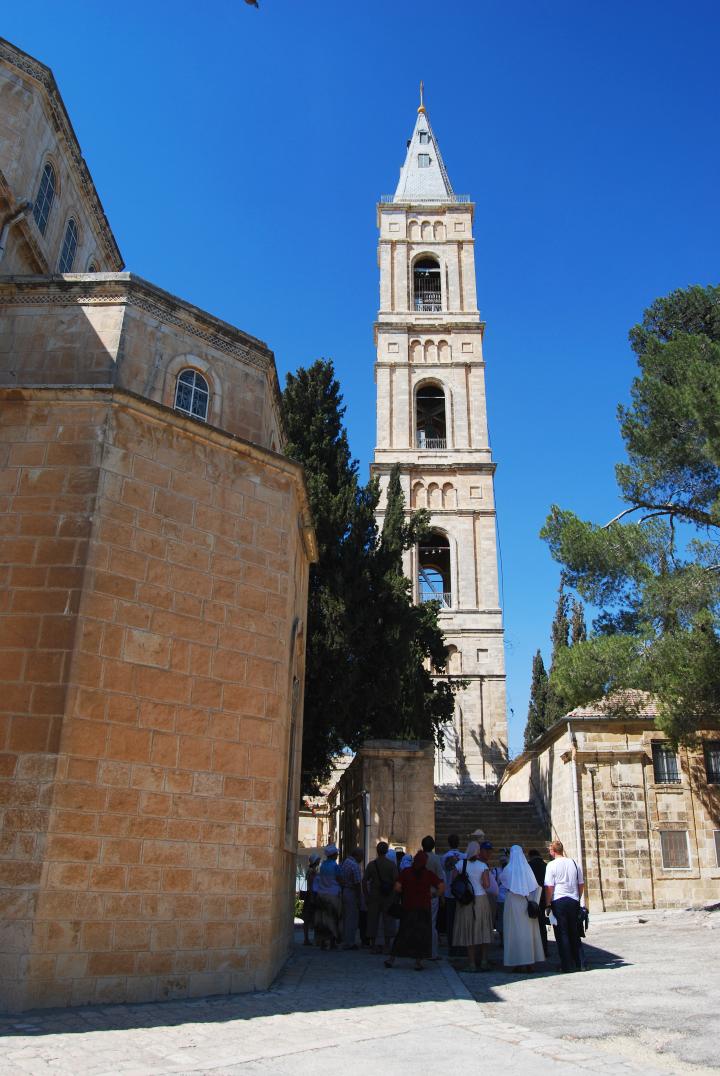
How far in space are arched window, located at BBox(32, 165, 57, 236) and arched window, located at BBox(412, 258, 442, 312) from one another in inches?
1124

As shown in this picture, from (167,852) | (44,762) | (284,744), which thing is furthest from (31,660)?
(284,744)

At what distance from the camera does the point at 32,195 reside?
10789 mm

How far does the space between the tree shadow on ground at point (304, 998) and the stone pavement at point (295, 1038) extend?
0.02 meters

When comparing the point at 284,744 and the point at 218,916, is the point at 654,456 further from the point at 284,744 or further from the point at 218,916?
the point at 218,916

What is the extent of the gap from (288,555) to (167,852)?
3.39m

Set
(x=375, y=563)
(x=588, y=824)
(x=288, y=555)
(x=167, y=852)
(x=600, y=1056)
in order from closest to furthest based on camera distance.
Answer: (x=600, y=1056), (x=167, y=852), (x=288, y=555), (x=588, y=824), (x=375, y=563)

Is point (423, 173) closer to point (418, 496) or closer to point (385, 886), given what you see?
point (418, 496)

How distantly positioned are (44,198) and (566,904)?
11486 mm

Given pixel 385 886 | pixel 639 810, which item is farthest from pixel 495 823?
pixel 385 886

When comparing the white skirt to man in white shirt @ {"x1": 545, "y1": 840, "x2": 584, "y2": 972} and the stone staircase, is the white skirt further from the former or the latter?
the stone staircase

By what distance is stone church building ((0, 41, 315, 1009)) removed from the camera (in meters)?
6.69

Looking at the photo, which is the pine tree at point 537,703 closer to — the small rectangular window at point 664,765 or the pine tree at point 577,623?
the pine tree at point 577,623

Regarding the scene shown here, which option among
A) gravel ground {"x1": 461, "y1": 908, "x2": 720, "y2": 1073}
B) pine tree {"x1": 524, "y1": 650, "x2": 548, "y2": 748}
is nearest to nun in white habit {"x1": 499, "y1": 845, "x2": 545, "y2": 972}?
gravel ground {"x1": 461, "y1": 908, "x2": 720, "y2": 1073}

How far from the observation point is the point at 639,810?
17078 mm
